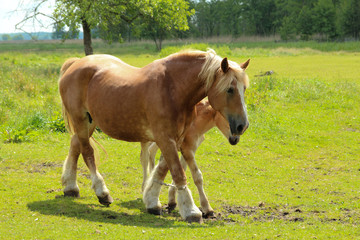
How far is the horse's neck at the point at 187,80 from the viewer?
601cm

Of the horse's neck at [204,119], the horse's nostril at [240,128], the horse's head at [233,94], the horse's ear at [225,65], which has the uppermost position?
the horse's ear at [225,65]

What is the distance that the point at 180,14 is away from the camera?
2173 cm

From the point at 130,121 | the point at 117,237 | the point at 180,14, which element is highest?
the point at 180,14

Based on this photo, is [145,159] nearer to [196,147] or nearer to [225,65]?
[196,147]

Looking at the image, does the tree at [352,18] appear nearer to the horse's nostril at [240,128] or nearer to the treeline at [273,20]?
the treeline at [273,20]

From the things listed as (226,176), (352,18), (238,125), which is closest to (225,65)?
(238,125)

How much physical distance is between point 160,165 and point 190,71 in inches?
58.6

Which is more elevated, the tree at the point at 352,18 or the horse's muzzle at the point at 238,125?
the tree at the point at 352,18

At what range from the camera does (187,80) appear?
6020 millimetres

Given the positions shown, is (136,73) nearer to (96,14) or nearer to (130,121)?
(130,121)

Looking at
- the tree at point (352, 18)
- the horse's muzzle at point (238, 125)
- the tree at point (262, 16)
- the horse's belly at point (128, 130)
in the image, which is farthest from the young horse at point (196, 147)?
the tree at point (262, 16)

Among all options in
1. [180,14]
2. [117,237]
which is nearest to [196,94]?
[117,237]

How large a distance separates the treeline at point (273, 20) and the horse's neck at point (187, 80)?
176ft

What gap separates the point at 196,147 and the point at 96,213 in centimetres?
185
